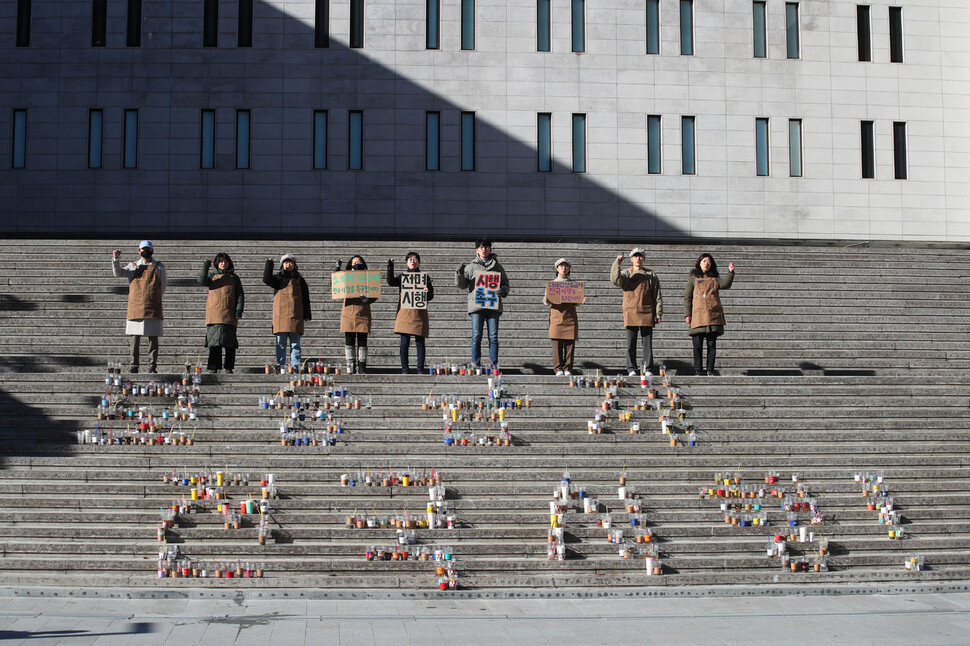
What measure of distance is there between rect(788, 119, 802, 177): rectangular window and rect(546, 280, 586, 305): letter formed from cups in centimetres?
1708

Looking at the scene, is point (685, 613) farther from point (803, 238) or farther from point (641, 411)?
point (803, 238)

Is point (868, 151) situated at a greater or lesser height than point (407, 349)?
greater

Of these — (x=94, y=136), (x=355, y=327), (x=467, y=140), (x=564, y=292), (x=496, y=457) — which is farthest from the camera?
(x=467, y=140)

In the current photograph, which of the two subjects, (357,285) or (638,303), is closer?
(357,285)

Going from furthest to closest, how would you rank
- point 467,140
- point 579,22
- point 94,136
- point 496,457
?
point 579,22 < point 467,140 < point 94,136 < point 496,457

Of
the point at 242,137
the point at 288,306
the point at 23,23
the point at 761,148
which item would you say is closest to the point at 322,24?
the point at 242,137

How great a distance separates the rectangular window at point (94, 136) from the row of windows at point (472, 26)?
6.17ft

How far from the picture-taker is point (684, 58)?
30.6 meters

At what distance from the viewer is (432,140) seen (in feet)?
98.1

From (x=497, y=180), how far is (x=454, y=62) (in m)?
3.41

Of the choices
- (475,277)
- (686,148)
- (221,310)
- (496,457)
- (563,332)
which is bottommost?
(496,457)

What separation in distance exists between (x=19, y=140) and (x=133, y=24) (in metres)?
4.31

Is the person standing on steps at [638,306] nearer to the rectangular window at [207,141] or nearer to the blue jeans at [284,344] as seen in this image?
the blue jeans at [284,344]

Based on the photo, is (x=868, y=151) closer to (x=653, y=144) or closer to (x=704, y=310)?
(x=653, y=144)
